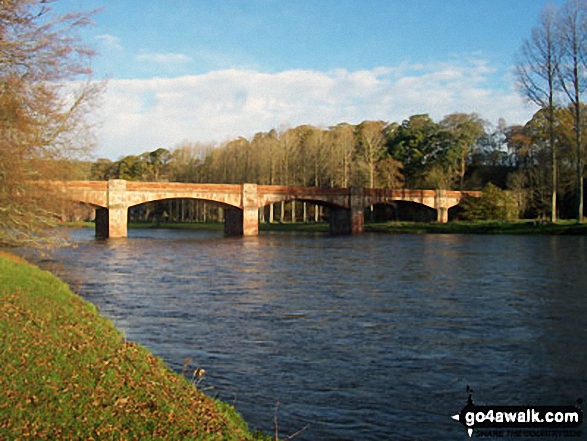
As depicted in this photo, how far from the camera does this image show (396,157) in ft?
305

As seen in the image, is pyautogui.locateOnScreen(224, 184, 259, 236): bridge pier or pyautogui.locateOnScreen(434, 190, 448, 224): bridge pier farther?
pyautogui.locateOnScreen(434, 190, 448, 224): bridge pier

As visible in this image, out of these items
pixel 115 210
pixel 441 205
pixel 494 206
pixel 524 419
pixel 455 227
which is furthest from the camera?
pixel 441 205

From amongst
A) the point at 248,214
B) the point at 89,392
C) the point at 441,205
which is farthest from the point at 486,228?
the point at 89,392

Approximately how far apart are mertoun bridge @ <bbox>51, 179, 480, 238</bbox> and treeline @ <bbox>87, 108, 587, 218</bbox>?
9.16 metres

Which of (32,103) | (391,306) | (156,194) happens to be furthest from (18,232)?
(156,194)

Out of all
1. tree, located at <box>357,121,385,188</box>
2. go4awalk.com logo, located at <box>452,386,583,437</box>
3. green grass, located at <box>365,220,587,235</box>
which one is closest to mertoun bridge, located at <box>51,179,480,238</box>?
green grass, located at <box>365,220,587,235</box>

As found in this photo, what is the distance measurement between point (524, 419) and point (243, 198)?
58.5m

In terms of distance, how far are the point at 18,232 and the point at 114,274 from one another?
5441 millimetres

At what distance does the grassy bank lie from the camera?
19.9 feet

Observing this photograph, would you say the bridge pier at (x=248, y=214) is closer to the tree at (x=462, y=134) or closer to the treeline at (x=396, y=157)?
the treeline at (x=396, y=157)

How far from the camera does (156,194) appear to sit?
6128 cm

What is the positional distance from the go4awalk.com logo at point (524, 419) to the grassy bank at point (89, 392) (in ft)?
10.9

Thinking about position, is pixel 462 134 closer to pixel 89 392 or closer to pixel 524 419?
pixel 524 419

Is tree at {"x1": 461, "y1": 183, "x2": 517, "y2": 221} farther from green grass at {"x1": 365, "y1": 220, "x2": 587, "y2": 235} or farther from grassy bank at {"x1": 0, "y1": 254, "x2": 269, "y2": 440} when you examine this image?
grassy bank at {"x1": 0, "y1": 254, "x2": 269, "y2": 440}
